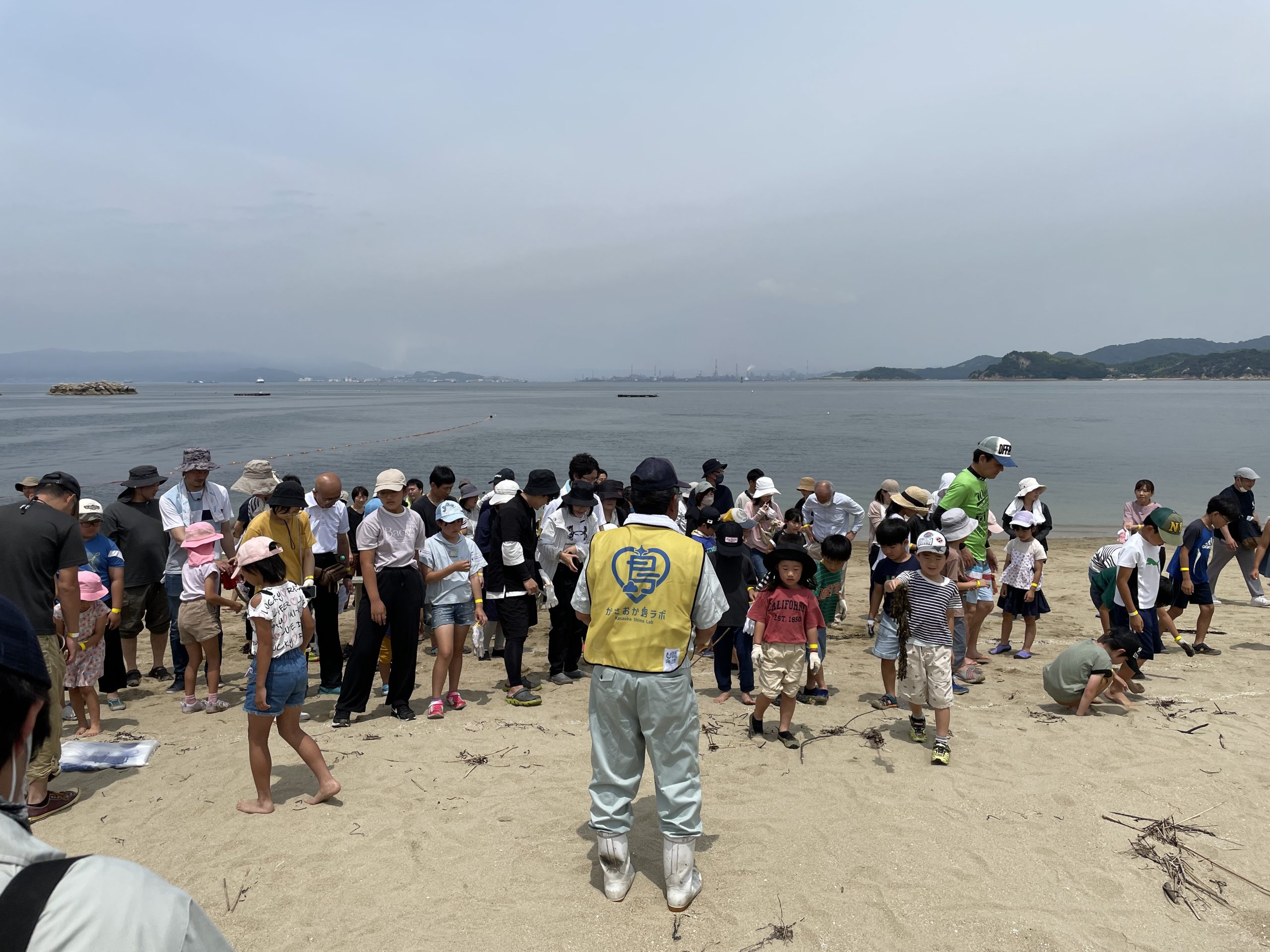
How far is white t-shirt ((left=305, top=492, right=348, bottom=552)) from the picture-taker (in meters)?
6.37

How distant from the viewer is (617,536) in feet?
12.0

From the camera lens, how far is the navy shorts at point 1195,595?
745 cm

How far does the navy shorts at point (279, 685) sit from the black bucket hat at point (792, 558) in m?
3.33

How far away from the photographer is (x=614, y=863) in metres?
3.65

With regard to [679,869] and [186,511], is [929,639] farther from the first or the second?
[186,511]

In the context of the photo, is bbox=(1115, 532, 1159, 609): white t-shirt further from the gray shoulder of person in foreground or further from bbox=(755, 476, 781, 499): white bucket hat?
the gray shoulder of person in foreground

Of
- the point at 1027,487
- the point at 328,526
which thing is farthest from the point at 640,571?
the point at 1027,487

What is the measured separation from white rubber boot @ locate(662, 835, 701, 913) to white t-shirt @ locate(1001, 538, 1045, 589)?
17.1 ft

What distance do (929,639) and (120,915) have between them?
516 cm

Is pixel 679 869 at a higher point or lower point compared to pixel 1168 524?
lower

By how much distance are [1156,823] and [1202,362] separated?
24553cm

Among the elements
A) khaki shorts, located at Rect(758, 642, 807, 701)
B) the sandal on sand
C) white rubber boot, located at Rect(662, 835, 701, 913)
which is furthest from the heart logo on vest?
the sandal on sand

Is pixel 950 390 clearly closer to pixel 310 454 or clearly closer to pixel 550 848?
pixel 310 454

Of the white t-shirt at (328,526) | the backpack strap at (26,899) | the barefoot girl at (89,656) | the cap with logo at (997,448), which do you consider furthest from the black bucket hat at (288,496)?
the cap with logo at (997,448)
